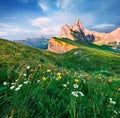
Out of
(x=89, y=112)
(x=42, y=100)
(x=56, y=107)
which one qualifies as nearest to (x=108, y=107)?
(x=89, y=112)

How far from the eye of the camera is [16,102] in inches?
157

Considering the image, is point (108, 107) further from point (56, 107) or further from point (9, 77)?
point (9, 77)

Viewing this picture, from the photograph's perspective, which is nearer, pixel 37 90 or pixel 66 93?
pixel 37 90

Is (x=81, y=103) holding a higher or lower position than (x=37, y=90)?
lower

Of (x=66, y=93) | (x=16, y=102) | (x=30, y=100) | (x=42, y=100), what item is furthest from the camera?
(x=66, y=93)

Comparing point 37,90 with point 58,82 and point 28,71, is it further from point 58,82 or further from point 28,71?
point 28,71

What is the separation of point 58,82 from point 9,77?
1.49 m

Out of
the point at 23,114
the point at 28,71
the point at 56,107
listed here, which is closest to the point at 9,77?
the point at 28,71

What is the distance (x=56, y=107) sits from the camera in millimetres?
4555

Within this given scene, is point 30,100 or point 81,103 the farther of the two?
point 81,103

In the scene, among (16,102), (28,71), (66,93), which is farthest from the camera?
(28,71)

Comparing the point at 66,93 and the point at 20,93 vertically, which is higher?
the point at 20,93

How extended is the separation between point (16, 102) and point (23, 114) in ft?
1.71

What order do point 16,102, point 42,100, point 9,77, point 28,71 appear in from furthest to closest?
point 28,71
point 9,77
point 42,100
point 16,102
